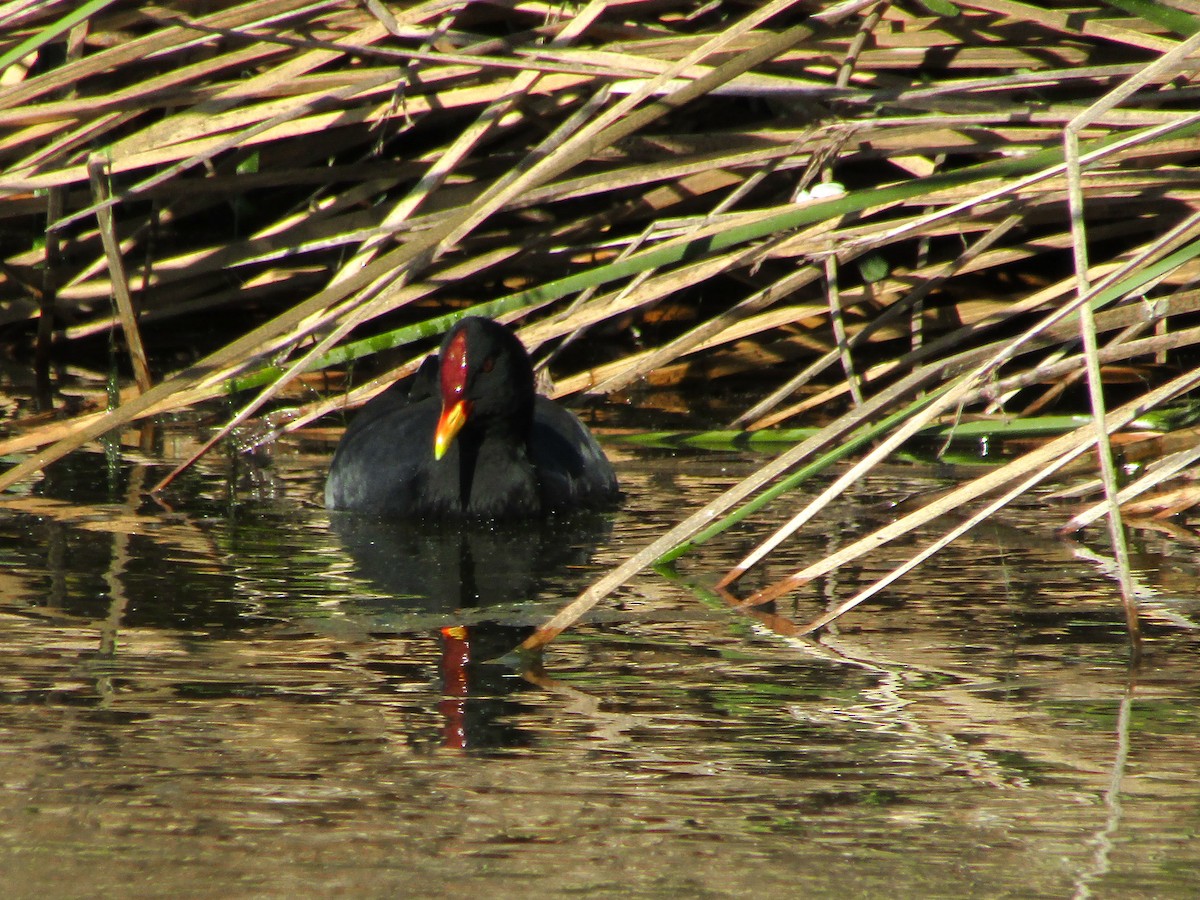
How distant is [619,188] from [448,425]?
2.78ft

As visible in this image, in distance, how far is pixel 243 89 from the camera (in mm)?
4738

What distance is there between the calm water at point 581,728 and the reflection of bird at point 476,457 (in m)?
0.54

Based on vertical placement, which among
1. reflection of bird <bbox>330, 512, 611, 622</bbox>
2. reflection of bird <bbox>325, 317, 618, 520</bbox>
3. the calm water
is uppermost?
reflection of bird <bbox>325, 317, 618, 520</bbox>

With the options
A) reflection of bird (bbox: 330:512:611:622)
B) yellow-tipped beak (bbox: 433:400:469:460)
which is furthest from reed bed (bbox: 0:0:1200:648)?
reflection of bird (bbox: 330:512:611:622)

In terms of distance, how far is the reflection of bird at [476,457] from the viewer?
4578mm

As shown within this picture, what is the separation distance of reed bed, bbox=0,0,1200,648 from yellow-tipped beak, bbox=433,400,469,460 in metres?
0.26

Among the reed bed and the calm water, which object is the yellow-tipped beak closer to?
the reed bed

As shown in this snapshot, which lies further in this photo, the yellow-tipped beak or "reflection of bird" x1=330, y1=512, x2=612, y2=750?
the yellow-tipped beak

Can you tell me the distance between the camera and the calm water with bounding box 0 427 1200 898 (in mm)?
2057

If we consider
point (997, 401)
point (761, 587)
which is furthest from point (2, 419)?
point (997, 401)

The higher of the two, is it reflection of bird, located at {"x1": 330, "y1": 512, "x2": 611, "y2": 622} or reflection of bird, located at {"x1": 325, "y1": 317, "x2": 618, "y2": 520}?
reflection of bird, located at {"x1": 325, "y1": 317, "x2": 618, "y2": 520}

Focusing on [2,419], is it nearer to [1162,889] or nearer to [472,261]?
[472,261]

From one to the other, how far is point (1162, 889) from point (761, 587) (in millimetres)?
1641

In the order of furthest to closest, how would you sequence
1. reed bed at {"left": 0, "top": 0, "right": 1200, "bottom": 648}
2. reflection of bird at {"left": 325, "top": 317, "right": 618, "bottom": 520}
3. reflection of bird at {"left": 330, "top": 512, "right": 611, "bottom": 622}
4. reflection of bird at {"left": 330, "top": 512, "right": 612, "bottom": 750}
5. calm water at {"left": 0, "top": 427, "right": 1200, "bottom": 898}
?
reflection of bird at {"left": 325, "top": 317, "right": 618, "bottom": 520} < reed bed at {"left": 0, "top": 0, "right": 1200, "bottom": 648} < reflection of bird at {"left": 330, "top": 512, "right": 611, "bottom": 622} < reflection of bird at {"left": 330, "top": 512, "right": 612, "bottom": 750} < calm water at {"left": 0, "top": 427, "right": 1200, "bottom": 898}
